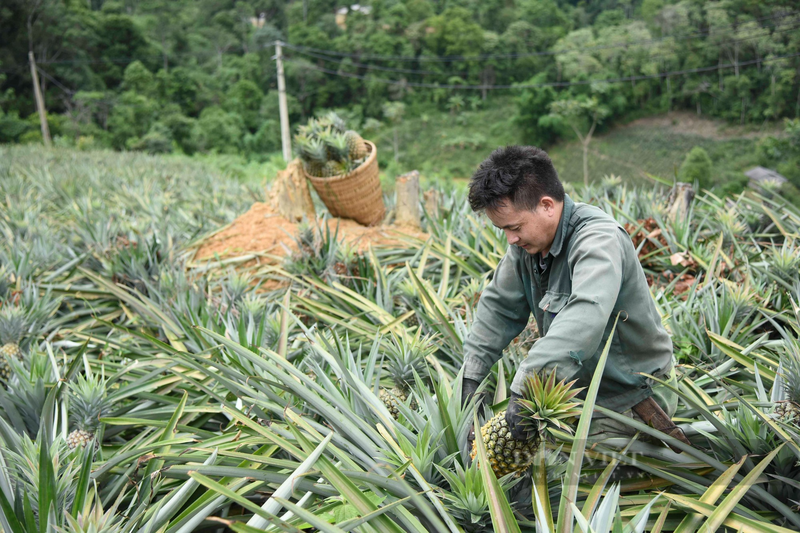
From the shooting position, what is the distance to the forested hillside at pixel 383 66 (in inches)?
1490

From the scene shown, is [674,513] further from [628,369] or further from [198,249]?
[198,249]

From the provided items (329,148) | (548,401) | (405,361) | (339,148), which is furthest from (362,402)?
(329,148)

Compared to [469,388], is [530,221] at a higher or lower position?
higher

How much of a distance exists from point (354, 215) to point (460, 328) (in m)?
2.74

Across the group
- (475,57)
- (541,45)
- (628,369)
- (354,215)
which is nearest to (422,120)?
(475,57)

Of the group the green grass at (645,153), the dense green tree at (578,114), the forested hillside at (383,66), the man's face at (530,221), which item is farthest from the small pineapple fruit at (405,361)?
the dense green tree at (578,114)

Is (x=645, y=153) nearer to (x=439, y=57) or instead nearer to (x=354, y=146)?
(x=439, y=57)

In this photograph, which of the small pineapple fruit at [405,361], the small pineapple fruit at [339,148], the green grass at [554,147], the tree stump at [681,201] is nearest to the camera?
the small pineapple fruit at [405,361]

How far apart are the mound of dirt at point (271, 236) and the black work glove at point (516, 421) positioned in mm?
3015

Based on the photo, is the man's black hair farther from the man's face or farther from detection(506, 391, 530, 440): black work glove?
detection(506, 391, 530, 440): black work glove

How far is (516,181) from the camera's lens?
5.94 ft

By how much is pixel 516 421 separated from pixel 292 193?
4.14 meters

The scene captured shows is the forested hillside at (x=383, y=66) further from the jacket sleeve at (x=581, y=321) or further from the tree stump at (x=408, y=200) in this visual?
the jacket sleeve at (x=581, y=321)

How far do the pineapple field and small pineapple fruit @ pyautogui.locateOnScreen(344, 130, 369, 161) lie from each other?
0.34 meters
